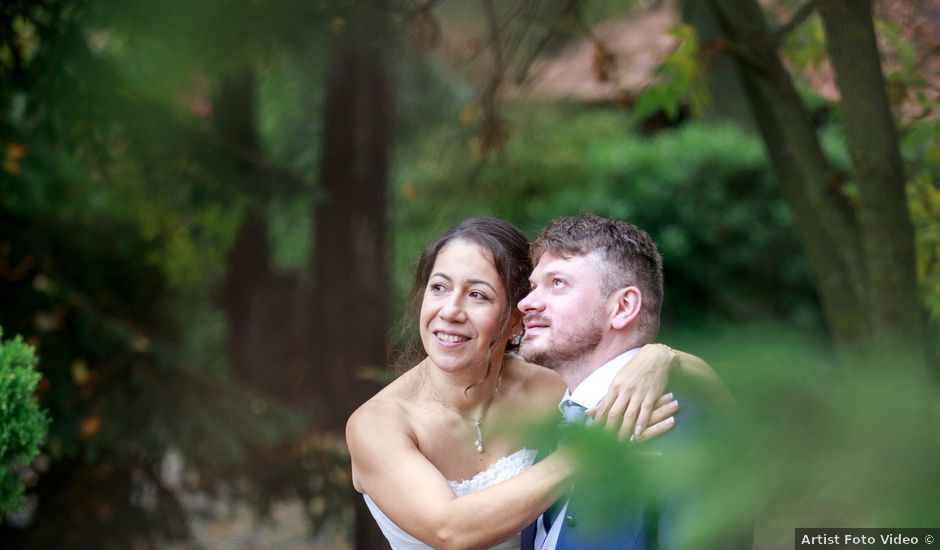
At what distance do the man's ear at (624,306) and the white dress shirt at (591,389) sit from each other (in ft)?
0.25

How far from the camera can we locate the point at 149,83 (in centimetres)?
612

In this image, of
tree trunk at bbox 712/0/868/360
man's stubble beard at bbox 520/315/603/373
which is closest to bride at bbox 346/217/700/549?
man's stubble beard at bbox 520/315/603/373

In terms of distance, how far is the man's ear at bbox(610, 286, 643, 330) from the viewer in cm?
245

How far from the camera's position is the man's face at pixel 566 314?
2439 millimetres

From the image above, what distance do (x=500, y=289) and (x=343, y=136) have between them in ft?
16.0

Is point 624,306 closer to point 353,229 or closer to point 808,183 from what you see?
point 808,183

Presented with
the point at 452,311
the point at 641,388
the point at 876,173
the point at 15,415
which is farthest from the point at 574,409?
the point at 876,173

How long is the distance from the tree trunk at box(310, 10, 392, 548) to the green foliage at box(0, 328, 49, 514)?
4.34 m

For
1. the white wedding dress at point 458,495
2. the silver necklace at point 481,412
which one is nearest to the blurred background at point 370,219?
the silver necklace at point 481,412

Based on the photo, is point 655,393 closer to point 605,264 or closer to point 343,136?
point 605,264

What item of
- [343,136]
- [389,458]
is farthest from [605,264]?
[343,136]

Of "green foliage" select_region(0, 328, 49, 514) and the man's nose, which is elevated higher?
the man's nose

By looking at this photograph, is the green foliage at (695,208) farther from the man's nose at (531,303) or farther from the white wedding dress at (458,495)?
the man's nose at (531,303)

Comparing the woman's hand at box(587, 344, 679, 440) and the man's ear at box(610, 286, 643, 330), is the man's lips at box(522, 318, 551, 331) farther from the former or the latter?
the woman's hand at box(587, 344, 679, 440)
